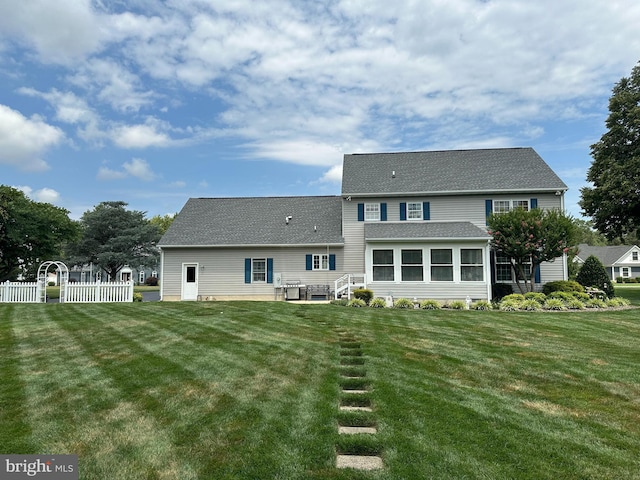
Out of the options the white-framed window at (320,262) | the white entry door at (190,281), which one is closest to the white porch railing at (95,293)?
the white entry door at (190,281)

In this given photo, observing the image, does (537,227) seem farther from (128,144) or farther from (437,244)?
(128,144)

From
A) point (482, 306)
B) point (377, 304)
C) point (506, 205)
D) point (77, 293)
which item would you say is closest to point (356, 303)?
point (377, 304)

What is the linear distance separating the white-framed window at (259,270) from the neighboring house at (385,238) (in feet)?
0.18

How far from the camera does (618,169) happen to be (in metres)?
22.5

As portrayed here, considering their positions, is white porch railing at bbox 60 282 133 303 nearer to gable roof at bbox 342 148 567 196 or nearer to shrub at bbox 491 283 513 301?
gable roof at bbox 342 148 567 196

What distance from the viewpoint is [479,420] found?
4.29 meters

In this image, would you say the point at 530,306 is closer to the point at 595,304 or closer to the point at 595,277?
the point at 595,304

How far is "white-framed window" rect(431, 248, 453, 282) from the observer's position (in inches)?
711

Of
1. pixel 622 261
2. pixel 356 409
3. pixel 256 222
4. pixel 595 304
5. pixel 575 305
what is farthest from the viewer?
pixel 622 261

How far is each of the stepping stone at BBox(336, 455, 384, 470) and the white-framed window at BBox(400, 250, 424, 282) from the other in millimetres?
15135

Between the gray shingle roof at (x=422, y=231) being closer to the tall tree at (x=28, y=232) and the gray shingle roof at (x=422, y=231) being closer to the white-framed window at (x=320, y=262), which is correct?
the white-framed window at (x=320, y=262)

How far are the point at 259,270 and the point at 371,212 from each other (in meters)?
6.79

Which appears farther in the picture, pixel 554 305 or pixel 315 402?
pixel 554 305

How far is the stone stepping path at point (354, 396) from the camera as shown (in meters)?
3.44
